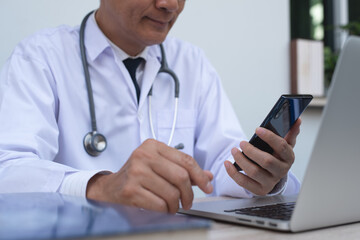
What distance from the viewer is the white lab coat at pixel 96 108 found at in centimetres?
87

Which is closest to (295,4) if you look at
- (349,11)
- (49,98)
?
(349,11)

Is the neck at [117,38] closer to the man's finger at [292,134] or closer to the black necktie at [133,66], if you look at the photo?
the black necktie at [133,66]

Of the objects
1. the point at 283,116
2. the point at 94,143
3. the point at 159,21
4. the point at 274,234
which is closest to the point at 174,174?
the point at 274,234

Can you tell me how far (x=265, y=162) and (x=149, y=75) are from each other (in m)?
0.50

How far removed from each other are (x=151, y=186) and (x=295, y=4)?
2005 mm

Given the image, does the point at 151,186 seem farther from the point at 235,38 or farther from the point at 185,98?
the point at 235,38

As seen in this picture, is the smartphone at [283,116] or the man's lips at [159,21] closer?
the smartphone at [283,116]

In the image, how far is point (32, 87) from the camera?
97 cm

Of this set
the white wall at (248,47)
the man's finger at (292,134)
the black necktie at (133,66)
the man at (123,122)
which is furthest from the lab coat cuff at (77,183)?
the white wall at (248,47)

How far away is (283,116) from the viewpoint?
0.72m

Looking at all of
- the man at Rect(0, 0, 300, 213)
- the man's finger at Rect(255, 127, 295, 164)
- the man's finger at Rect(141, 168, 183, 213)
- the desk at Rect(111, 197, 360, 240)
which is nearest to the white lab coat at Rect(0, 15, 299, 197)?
the man at Rect(0, 0, 300, 213)

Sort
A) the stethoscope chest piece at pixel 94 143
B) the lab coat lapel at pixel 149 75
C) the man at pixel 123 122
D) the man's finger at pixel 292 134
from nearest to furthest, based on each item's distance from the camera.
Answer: the man at pixel 123 122 → the man's finger at pixel 292 134 → the stethoscope chest piece at pixel 94 143 → the lab coat lapel at pixel 149 75

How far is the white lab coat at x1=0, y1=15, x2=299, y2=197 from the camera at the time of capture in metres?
0.87

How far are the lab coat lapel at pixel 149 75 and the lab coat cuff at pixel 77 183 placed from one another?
46 centimetres
